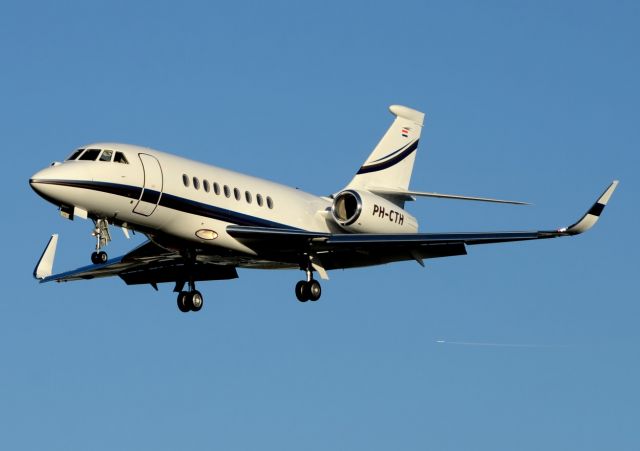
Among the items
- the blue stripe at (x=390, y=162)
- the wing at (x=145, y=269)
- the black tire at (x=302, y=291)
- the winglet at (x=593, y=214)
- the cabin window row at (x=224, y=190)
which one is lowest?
the black tire at (x=302, y=291)

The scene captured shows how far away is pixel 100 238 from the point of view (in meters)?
32.3

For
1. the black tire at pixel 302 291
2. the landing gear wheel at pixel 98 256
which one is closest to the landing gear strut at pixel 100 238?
the landing gear wheel at pixel 98 256

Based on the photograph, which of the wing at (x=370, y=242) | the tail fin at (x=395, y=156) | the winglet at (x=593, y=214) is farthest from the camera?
the tail fin at (x=395, y=156)

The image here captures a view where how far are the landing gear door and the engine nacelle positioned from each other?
5488 millimetres

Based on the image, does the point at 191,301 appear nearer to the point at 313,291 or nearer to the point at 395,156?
the point at 313,291

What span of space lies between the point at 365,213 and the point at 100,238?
7.03 meters

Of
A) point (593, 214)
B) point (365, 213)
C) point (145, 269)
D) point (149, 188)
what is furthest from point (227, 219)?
point (593, 214)

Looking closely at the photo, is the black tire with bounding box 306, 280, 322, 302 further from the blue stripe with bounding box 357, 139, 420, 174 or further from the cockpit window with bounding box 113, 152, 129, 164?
the cockpit window with bounding box 113, 152, 129, 164

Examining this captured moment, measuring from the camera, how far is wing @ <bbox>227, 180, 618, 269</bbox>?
110ft

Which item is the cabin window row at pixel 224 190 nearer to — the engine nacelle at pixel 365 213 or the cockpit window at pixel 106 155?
the cockpit window at pixel 106 155

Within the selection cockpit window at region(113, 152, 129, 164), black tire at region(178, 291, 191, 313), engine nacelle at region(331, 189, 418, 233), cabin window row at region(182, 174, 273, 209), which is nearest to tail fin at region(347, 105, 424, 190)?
engine nacelle at region(331, 189, 418, 233)

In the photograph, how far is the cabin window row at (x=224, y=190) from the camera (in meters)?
33.1

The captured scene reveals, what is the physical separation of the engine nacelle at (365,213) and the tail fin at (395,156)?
134 centimetres

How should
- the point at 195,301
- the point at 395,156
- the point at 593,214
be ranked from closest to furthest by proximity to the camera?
the point at 593,214
the point at 195,301
the point at 395,156
